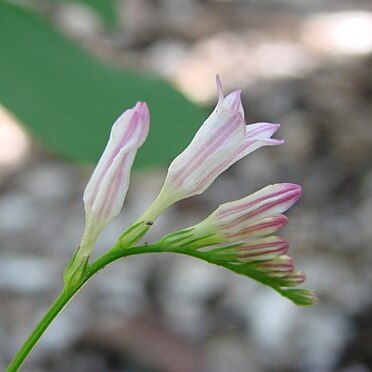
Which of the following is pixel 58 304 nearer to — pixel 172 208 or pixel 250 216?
pixel 250 216

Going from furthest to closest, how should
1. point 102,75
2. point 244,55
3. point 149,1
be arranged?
point 149,1, point 244,55, point 102,75

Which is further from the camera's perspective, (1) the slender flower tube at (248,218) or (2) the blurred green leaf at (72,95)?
(2) the blurred green leaf at (72,95)

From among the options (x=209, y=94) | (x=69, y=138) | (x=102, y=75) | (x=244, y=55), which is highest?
(x=244, y=55)

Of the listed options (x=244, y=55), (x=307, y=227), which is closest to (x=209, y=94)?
(x=244, y=55)

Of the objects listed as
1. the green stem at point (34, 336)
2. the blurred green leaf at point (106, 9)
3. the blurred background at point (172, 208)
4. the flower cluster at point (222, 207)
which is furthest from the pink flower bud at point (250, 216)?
the blurred green leaf at point (106, 9)

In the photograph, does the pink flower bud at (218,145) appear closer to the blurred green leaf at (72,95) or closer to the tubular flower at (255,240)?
the tubular flower at (255,240)

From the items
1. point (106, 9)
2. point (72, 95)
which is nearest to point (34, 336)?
point (72, 95)

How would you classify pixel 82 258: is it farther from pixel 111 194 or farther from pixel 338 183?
pixel 338 183

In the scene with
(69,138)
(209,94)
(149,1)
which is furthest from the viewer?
(149,1)

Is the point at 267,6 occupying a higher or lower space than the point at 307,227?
higher
